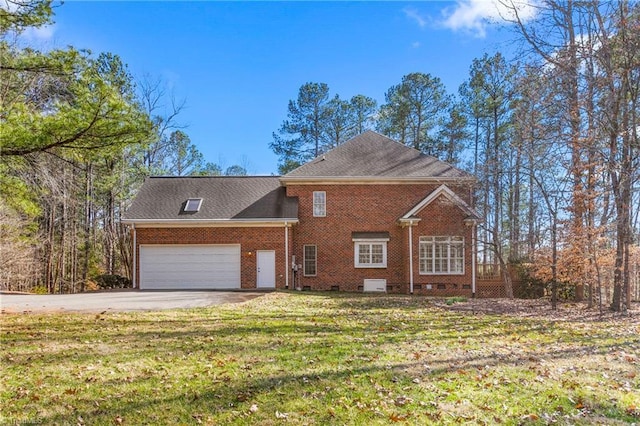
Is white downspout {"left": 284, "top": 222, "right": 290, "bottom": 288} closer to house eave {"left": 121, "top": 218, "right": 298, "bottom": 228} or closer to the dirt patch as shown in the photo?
house eave {"left": 121, "top": 218, "right": 298, "bottom": 228}

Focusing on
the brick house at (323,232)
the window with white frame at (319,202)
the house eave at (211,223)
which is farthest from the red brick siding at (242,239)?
the window with white frame at (319,202)

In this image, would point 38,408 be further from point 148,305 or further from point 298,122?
point 298,122

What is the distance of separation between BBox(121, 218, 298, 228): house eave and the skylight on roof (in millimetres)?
872

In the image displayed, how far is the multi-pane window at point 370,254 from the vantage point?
2027 cm

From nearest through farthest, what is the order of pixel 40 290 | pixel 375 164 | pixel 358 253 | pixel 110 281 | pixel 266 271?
pixel 266 271 < pixel 358 253 < pixel 375 164 < pixel 110 281 < pixel 40 290

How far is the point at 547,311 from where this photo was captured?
40.4ft

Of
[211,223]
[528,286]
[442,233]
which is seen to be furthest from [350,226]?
[528,286]

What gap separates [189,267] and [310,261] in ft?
18.1

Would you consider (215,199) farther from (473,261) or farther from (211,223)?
(473,261)

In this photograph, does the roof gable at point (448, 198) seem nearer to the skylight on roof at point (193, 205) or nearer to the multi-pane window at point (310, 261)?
the multi-pane window at point (310, 261)

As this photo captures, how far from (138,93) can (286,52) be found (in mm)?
12564

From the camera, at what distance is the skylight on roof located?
20.1m

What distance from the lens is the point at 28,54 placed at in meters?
8.56

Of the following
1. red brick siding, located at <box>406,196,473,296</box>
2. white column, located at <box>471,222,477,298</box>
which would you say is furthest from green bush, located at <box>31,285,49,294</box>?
white column, located at <box>471,222,477,298</box>
